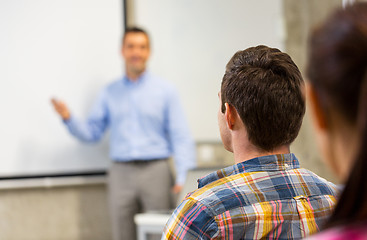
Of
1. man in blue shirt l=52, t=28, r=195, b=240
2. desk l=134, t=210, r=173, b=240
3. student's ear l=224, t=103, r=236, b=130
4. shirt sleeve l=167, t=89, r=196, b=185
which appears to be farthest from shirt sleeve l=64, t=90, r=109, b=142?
student's ear l=224, t=103, r=236, b=130

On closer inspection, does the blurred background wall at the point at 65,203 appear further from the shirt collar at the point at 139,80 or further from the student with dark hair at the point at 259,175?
the student with dark hair at the point at 259,175

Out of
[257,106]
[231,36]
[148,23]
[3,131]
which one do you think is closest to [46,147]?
[3,131]

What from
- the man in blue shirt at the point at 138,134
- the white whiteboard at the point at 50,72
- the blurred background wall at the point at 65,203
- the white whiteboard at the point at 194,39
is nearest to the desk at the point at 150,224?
the man in blue shirt at the point at 138,134

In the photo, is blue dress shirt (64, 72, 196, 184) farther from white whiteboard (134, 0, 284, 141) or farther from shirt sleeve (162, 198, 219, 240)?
shirt sleeve (162, 198, 219, 240)

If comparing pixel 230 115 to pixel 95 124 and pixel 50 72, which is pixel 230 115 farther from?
pixel 50 72

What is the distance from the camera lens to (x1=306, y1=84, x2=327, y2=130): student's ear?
48 centimetres

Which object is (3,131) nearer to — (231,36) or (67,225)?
(67,225)

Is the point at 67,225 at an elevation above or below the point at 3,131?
below

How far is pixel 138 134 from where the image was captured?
3.44 metres

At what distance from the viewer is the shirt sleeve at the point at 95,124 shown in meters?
3.50

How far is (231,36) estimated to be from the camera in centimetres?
384

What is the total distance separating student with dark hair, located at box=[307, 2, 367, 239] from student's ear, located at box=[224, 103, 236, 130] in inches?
22.5

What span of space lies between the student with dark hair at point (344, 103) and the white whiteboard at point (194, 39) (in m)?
3.34

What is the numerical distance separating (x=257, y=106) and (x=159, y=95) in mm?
2487
